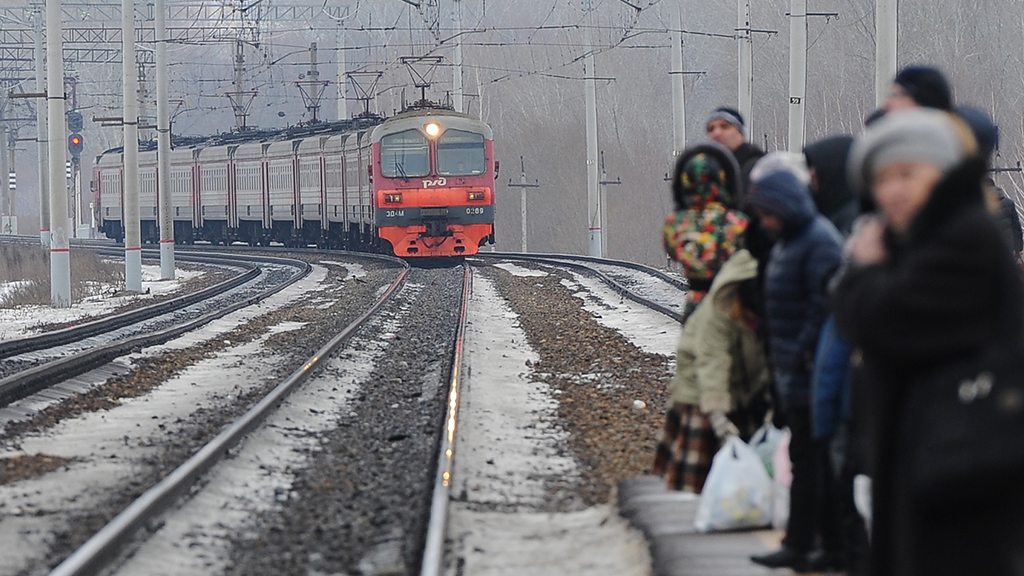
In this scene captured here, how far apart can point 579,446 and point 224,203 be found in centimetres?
3770

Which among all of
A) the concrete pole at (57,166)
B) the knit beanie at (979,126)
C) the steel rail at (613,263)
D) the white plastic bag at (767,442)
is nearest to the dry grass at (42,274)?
the concrete pole at (57,166)

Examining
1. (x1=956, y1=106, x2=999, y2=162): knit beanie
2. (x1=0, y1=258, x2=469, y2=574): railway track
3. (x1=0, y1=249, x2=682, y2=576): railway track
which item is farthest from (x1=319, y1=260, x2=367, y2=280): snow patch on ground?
(x1=956, y1=106, x2=999, y2=162): knit beanie

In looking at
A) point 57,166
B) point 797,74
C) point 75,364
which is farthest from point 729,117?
point 57,166

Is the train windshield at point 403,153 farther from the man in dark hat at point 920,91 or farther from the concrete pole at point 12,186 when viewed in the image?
the concrete pole at point 12,186

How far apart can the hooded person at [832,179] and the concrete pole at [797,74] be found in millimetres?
15605

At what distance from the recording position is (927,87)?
5191 millimetres

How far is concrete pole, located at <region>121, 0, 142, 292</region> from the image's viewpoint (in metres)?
27.6

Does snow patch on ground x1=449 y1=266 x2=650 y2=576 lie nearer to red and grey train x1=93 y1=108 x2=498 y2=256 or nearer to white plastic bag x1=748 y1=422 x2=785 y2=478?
white plastic bag x1=748 y1=422 x2=785 y2=478

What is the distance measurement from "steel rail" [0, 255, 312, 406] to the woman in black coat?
9.18 meters

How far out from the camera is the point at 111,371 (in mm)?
13891

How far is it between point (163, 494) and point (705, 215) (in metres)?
2.88

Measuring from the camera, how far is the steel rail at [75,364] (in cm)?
1184

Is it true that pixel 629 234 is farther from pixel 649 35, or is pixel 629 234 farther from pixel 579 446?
pixel 579 446

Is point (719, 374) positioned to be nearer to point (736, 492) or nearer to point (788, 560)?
point (736, 492)
